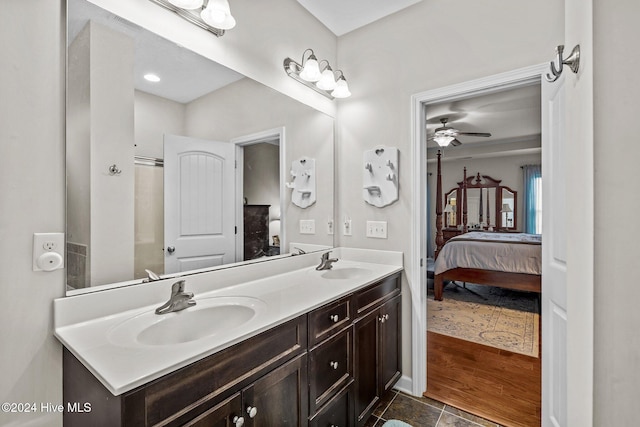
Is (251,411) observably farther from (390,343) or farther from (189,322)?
(390,343)

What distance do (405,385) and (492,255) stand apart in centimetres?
257

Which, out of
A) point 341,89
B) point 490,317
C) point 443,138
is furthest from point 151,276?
point 443,138

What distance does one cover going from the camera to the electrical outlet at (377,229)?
2158 millimetres

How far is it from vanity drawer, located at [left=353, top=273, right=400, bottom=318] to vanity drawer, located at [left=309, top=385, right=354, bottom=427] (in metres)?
0.38

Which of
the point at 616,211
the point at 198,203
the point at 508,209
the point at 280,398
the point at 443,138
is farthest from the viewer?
the point at 508,209

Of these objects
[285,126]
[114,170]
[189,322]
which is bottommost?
[189,322]

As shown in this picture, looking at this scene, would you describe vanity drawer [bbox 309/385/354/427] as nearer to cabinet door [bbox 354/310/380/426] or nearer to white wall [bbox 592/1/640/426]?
cabinet door [bbox 354/310/380/426]

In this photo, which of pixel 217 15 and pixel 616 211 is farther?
pixel 217 15

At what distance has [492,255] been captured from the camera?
3.93 meters

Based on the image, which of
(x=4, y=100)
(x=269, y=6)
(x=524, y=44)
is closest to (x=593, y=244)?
(x=524, y=44)

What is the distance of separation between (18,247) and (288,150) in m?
1.42

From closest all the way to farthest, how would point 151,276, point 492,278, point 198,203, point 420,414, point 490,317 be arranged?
point 151,276
point 198,203
point 420,414
point 490,317
point 492,278

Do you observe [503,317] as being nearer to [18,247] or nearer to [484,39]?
[484,39]

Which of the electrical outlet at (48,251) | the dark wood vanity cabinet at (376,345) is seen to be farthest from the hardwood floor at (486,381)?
the electrical outlet at (48,251)
